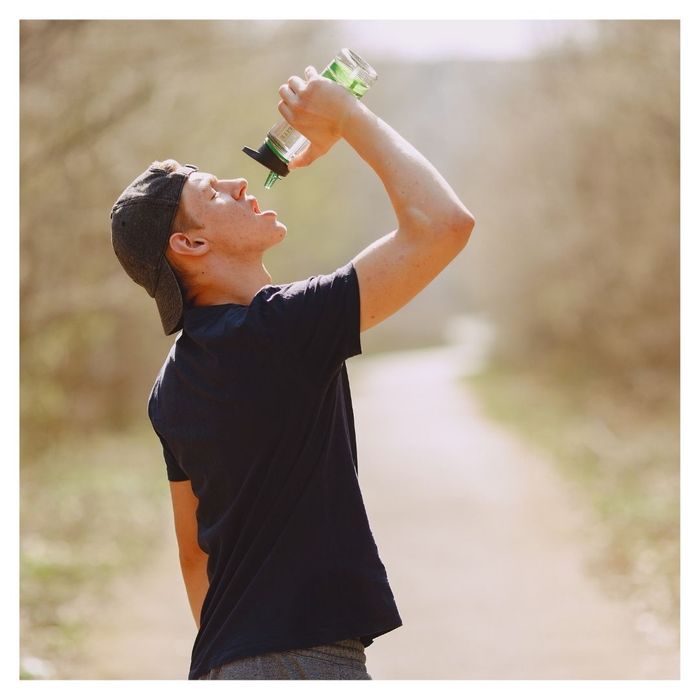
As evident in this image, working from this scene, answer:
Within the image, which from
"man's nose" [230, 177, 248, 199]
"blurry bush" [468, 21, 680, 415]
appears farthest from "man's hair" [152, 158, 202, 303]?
"blurry bush" [468, 21, 680, 415]

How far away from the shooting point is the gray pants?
2.16 metres

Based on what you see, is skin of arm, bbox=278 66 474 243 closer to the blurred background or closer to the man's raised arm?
the man's raised arm

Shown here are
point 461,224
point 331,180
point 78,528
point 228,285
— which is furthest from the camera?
point 331,180

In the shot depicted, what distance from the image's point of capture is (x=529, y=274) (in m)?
21.0

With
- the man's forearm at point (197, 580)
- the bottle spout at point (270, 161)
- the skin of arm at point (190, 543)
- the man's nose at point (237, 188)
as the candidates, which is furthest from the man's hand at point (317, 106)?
the man's forearm at point (197, 580)

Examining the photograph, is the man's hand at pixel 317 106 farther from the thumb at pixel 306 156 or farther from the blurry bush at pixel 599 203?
the blurry bush at pixel 599 203

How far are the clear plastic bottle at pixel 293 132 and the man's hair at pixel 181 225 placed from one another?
28 centimetres

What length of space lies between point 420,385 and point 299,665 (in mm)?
20697

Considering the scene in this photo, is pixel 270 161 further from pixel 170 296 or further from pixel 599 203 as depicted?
pixel 599 203

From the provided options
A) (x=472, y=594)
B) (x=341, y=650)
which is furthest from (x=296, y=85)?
(x=472, y=594)

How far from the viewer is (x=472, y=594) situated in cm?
734

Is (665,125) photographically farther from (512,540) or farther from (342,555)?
(342,555)

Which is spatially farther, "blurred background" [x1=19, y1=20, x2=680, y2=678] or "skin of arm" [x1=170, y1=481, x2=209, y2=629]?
"blurred background" [x1=19, y1=20, x2=680, y2=678]

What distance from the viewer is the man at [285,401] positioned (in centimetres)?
211
